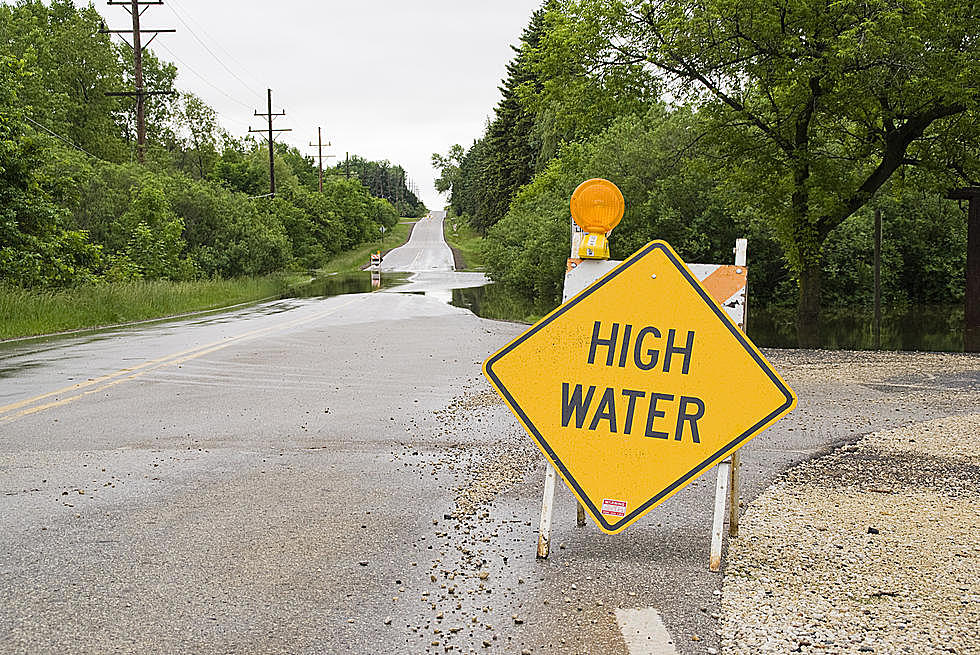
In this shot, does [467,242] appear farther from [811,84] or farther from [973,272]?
[811,84]

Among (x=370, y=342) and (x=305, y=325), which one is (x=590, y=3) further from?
(x=305, y=325)

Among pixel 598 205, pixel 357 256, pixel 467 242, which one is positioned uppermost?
pixel 467 242

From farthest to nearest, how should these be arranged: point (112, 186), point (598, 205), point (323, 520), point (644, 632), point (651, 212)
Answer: point (112, 186)
point (651, 212)
point (323, 520)
point (598, 205)
point (644, 632)

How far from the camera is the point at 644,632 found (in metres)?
3.72

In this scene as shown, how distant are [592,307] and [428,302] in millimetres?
24598

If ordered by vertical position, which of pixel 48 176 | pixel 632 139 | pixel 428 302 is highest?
pixel 632 139

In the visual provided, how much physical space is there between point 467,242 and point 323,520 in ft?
327

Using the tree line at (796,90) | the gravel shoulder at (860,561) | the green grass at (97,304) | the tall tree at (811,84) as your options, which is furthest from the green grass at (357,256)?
the gravel shoulder at (860,561)

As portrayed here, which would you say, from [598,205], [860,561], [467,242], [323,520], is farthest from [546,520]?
[467,242]

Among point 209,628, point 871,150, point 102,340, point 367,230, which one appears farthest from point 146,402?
point 367,230

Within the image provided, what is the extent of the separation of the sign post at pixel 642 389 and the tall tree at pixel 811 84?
35.3 feet

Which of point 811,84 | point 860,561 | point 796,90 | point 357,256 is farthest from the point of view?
point 357,256

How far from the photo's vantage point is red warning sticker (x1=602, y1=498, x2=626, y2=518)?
188 inches

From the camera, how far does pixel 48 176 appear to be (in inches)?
851
